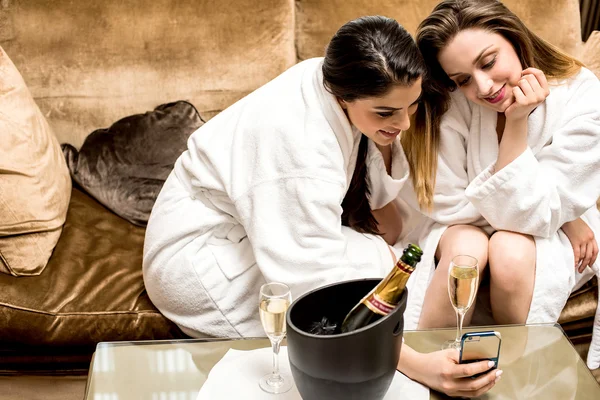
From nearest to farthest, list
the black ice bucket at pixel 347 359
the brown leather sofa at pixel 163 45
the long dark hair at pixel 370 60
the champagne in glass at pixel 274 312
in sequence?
1. the black ice bucket at pixel 347 359
2. the champagne in glass at pixel 274 312
3. the long dark hair at pixel 370 60
4. the brown leather sofa at pixel 163 45

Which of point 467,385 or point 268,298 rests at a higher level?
point 268,298

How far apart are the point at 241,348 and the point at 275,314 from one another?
0.81 feet

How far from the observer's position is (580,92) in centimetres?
183

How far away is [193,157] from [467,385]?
852 millimetres

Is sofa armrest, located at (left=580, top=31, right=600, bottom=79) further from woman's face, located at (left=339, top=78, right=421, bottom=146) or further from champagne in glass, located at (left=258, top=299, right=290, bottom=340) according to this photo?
champagne in glass, located at (left=258, top=299, right=290, bottom=340)

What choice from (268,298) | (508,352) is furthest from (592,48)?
(268,298)

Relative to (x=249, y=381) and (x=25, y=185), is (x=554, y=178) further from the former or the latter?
(x=25, y=185)

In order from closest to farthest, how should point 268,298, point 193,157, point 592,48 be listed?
1. point 268,298
2. point 193,157
3. point 592,48

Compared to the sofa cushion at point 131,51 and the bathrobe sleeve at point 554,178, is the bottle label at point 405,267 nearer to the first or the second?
the bathrobe sleeve at point 554,178

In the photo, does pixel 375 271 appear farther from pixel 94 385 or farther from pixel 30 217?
pixel 30 217

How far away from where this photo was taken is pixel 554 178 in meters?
1.78

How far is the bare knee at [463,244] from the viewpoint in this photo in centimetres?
175

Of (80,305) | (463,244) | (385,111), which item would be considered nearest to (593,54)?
(463,244)

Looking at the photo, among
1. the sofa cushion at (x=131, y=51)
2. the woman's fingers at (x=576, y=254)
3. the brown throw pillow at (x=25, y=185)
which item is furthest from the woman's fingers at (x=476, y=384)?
the sofa cushion at (x=131, y=51)
